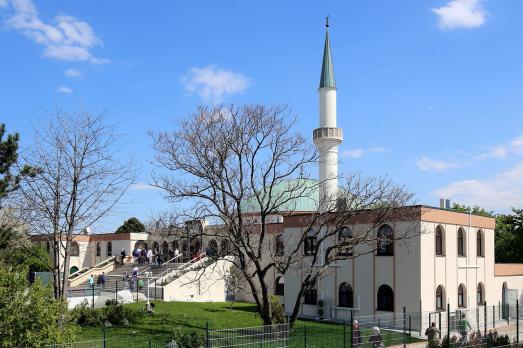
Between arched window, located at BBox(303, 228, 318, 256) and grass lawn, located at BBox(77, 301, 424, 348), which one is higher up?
arched window, located at BBox(303, 228, 318, 256)

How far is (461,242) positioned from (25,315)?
24.2m

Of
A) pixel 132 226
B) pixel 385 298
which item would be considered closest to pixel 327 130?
pixel 385 298

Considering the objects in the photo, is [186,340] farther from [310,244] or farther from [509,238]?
[509,238]

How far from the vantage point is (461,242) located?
32750 millimetres

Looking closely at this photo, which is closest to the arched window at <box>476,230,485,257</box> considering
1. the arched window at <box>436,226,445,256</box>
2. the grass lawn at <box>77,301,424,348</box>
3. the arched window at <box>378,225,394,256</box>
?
the arched window at <box>436,226,445,256</box>

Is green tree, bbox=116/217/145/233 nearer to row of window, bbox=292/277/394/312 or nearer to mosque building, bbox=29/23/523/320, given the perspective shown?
mosque building, bbox=29/23/523/320

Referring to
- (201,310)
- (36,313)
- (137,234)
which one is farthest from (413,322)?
(137,234)

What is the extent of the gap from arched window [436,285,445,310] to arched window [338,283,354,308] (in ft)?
13.6

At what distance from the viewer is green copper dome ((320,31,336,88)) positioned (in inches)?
1539

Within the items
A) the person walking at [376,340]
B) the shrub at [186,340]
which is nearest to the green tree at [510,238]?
the person walking at [376,340]

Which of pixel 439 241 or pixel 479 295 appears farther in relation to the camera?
pixel 479 295

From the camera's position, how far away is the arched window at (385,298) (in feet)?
97.2

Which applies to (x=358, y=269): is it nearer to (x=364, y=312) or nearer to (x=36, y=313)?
(x=364, y=312)

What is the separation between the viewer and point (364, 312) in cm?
3036
